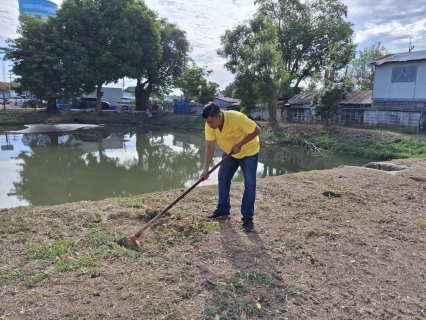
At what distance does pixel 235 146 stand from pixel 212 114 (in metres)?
0.45

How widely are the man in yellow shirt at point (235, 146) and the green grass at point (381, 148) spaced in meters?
11.6

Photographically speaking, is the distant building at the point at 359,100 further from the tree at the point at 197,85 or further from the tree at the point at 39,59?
the tree at the point at 39,59

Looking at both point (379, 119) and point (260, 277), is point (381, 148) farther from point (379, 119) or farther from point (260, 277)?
point (260, 277)

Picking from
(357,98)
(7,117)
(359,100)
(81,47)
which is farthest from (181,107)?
(359,100)

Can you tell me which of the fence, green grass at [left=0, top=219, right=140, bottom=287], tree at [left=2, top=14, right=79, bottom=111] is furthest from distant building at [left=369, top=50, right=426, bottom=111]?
tree at [left=2, top=14, right=79, bottom=111]

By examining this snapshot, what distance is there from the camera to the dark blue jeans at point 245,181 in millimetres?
3354

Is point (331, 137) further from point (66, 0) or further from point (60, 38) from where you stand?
point (66, 0)

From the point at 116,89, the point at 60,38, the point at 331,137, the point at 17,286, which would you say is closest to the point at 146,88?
the point at 116,89

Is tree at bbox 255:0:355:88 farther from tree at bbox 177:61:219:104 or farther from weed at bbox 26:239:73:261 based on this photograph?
weed at bbox 26:239:73:261

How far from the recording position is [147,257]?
2.71m

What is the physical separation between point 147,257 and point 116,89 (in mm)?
34946

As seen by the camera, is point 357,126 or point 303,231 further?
point 357,126

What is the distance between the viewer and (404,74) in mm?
16844

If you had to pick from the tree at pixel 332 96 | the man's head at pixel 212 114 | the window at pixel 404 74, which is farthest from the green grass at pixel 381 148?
the man's head at pixel 212 114
